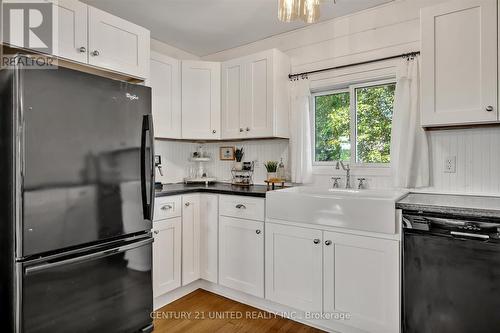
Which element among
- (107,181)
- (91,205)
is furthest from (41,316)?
(107,181)

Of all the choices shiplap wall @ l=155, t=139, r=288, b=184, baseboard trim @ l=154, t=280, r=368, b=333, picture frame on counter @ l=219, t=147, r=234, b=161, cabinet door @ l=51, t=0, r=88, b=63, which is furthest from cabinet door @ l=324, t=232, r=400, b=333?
cabinet door @ l=51, t=0, r=88, b=63

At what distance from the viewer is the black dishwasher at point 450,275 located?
1.51 meters

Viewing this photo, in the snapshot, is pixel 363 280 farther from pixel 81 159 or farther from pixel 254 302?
pixel 81 159

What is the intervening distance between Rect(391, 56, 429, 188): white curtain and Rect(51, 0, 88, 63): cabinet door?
229cm

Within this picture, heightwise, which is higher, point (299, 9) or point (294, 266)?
point (299, 9)

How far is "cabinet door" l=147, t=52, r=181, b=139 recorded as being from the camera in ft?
8.98

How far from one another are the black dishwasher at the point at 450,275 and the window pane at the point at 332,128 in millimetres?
1086

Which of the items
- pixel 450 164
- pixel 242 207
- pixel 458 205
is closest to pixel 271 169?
pixel 242 207

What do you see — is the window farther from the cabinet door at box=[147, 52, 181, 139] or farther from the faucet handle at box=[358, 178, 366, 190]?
the cabinet door at box=[147, 52, 181, 139]

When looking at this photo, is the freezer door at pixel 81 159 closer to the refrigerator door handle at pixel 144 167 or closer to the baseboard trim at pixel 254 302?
the refrigerator door handle at pixel 144 167

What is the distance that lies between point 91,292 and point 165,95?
1.82 m

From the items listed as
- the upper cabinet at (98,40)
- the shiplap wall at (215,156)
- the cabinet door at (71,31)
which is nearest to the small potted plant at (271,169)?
the shiplap wall at (215,156)

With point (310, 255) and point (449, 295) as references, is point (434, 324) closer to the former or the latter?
point (449, 295)

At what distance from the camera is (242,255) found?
2.47 metres
